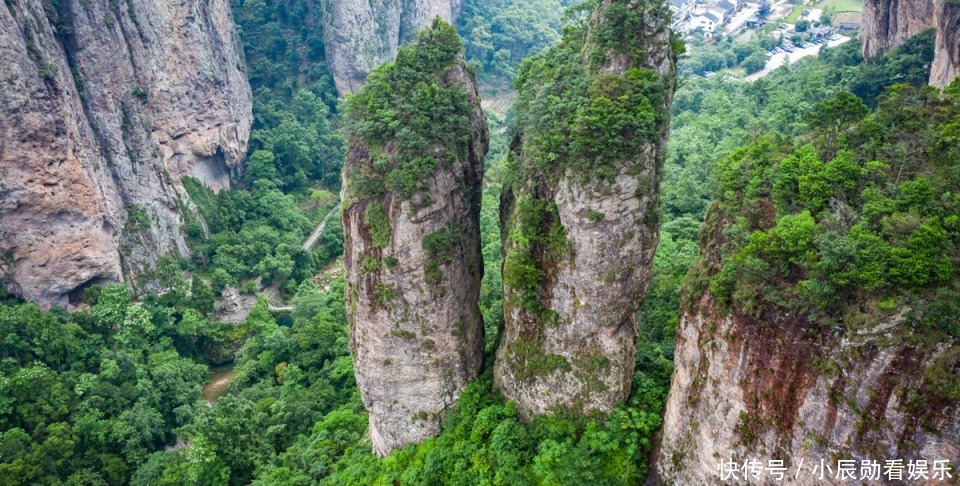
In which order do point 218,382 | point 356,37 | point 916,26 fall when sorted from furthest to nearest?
point 356,37, point 218,382, point 916,26

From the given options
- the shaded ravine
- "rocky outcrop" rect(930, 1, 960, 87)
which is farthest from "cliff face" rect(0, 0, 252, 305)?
"rocky outcrop" rect(930, 1, 960, 87)

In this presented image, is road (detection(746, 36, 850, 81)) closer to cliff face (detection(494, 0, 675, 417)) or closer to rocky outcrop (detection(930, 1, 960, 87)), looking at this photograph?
rocky outcrop (detection(930, 1, 960, 87))

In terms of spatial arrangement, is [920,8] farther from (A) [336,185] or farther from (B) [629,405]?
(A) [336,185]

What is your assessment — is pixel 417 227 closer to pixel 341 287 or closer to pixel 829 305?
pixel 829 305

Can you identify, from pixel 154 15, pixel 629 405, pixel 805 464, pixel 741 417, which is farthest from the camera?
pixel 154 15

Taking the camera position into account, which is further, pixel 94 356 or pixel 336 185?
pixel 336 185

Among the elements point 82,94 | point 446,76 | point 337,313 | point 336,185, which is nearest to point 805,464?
point 446,76

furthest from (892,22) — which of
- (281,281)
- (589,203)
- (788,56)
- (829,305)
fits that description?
(281,281)

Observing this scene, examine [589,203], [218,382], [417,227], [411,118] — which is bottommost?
[218,382]
